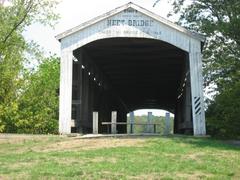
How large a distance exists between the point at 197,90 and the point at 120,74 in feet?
45.2

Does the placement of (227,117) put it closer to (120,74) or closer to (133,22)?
(133,22)

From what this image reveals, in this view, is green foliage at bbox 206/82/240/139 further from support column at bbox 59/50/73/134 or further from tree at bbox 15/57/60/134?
tree at bbox 15/57/60/134

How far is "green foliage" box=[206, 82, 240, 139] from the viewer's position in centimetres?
2048

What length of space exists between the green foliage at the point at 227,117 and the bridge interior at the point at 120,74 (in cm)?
142

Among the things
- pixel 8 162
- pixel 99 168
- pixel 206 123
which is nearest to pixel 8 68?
pixel 206 123

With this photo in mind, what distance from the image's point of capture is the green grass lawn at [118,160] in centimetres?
969

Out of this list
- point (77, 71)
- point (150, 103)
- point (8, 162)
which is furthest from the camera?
point (150, 103)

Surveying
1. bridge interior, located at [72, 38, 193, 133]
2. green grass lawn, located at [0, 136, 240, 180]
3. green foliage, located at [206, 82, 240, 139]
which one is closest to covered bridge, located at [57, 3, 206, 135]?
bridge interior, located at [72, 38, 193, 133]

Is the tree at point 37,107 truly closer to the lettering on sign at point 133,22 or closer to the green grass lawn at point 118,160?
the lettering on sign at point 133,22

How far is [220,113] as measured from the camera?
21797 mm

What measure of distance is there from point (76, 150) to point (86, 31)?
26.5 feet

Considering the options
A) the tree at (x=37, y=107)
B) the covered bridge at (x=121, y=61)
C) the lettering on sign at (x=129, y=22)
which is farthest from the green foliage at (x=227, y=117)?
the tree at (x=37, y=107)

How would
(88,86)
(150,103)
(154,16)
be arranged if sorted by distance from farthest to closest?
→ (150,103)
(88,86)
(154,16)

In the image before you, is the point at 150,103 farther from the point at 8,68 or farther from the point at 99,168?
the point at 99,168
